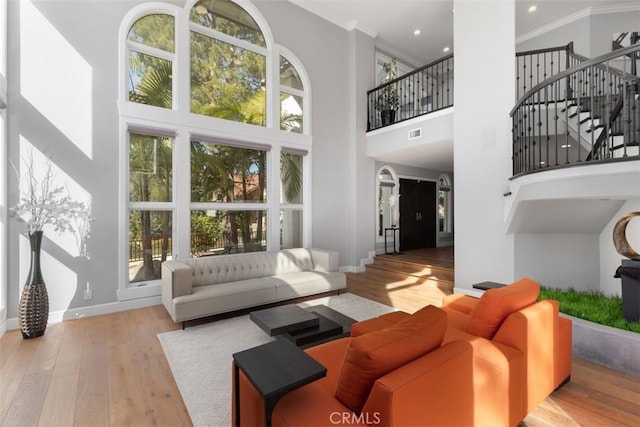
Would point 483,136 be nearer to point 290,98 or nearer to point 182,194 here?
point 290,98

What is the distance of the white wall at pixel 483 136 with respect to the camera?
4.23 m

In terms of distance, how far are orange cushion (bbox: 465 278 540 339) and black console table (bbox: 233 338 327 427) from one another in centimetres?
136

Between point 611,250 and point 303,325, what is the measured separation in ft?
14.0

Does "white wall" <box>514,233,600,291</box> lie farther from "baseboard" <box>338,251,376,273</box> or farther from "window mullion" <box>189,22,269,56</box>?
"window mullion" <box>189,22,269,56</box>

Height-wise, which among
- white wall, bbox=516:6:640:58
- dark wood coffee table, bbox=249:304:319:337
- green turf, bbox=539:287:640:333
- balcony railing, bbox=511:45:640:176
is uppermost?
white wall, bbox=516:6:640:58

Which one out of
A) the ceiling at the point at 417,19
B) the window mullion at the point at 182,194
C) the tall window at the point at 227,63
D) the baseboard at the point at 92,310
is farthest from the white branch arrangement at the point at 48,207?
the ceiling at the point at 417,19

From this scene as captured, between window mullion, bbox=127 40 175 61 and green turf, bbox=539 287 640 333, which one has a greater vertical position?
window mullion, bbox=127 40 175 61

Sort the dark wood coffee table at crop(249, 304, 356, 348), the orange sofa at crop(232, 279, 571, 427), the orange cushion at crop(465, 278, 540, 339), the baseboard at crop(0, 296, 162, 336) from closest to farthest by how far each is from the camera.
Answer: the orange sofa at crop(232, 279, 571, 427)
the orange cushion at crop(465, 278, 540, 339)
the dark wood coffee table at crop(249, 304, 356, 348)
the baseboard at crop(0, 296, 162, 336)

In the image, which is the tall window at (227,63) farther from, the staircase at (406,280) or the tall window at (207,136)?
the staircase at (406,280)

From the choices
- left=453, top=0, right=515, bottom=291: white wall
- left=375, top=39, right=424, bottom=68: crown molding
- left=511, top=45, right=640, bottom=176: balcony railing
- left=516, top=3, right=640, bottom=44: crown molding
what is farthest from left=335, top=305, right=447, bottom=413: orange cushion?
left=516, top=3, right=640, bottom=44: crown molding

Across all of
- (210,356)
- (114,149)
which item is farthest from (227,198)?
(210,356)

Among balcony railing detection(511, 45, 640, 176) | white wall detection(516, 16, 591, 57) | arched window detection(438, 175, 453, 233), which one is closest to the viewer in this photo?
balcony railing detection(511, 45, 640, 176)

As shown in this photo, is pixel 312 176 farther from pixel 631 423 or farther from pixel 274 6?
pixel 631 423

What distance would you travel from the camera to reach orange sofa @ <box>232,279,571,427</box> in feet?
3.92
